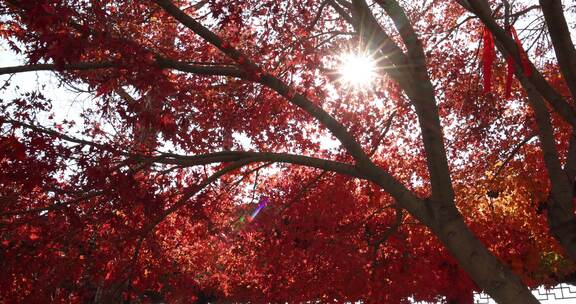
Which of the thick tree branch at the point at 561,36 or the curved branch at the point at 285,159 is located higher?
the thick tree branch at the point at 561,36

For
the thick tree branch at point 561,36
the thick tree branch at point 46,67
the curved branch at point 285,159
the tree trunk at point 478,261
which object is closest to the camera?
the thick tree branch at point 561,36

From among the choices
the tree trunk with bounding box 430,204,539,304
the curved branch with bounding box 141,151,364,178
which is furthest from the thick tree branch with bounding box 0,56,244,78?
the tree trunk with bounding box 430,204,539,304

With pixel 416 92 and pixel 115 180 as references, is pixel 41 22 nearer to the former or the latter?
pixel 115 180

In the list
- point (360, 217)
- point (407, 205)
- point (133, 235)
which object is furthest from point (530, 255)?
point (133, 235)

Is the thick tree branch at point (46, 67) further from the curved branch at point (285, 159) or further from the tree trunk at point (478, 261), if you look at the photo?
the tree trunk at point (478, 261)

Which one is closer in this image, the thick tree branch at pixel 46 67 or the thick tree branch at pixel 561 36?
the thick tree branch at pixel 561 36

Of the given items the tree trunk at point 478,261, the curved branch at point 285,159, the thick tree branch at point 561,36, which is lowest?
the tree trunk at point 478,261

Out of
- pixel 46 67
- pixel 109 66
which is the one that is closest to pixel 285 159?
pixel 109 66

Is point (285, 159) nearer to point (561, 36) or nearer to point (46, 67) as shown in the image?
→ point (46, 67)

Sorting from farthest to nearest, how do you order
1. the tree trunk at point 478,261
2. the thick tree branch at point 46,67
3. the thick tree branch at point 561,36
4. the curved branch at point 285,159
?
the curved branch at point 285,159
the thick tree branch at point 46,67
the tree trunk at point 478,261
the thick tree branch at point 561,36

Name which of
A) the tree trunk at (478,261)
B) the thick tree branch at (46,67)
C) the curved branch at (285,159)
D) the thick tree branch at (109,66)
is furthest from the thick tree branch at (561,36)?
the thick tree branch at (46,67)

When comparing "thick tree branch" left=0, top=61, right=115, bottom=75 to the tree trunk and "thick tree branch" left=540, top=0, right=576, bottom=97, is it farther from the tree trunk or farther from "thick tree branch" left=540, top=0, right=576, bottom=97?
"thick tree branch" left=540, top=0, right=576, bottom=97

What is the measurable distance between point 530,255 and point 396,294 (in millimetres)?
11033

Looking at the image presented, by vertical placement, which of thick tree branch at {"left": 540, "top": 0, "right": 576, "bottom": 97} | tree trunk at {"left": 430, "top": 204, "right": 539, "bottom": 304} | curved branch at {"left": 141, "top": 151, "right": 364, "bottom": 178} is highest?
thick tree branch at {"left": 540, "top": 0, "right": 576, "bottom": 97}
